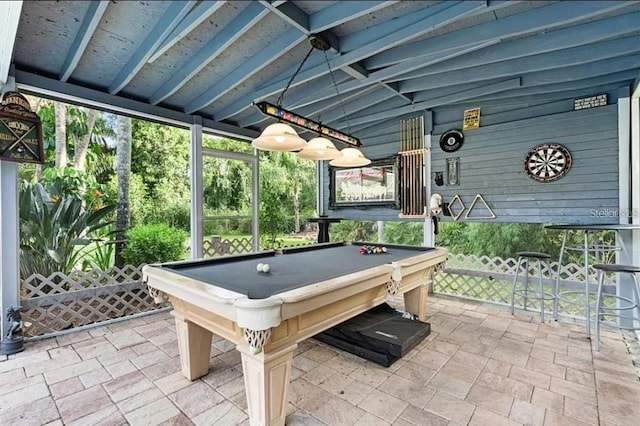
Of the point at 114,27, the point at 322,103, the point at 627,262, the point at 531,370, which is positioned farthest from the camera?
the point at 322,103

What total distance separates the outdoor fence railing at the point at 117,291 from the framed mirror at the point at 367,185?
1.51 m

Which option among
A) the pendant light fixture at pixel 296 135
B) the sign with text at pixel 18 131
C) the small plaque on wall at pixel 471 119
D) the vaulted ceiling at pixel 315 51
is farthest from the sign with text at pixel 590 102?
the sign with text at pixel 18 131

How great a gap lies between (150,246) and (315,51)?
3.54 metres

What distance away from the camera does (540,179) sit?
12.5ft

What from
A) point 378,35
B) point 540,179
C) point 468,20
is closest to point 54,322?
point 378,35

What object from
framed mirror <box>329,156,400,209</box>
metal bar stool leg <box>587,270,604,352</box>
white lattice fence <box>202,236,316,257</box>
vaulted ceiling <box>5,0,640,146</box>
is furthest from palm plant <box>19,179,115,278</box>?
metal bar stool leg <box>587,270,604,352</box>

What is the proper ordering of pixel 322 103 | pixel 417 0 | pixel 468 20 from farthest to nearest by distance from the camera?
pixel 322 103 < pixel 468 20 < pixel 417 0

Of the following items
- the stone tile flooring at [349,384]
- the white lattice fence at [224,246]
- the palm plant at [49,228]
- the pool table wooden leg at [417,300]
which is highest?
the palm plant at [49,228]

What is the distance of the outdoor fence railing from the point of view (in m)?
3.19

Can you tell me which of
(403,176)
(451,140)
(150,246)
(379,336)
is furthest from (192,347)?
(451,140)

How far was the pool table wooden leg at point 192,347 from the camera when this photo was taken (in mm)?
2281

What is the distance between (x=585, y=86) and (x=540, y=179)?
1101mm

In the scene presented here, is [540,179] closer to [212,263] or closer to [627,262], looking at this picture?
[627,262]

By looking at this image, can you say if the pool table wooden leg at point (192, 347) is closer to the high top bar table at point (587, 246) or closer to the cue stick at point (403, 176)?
the high top bar table at point (587, 246)
